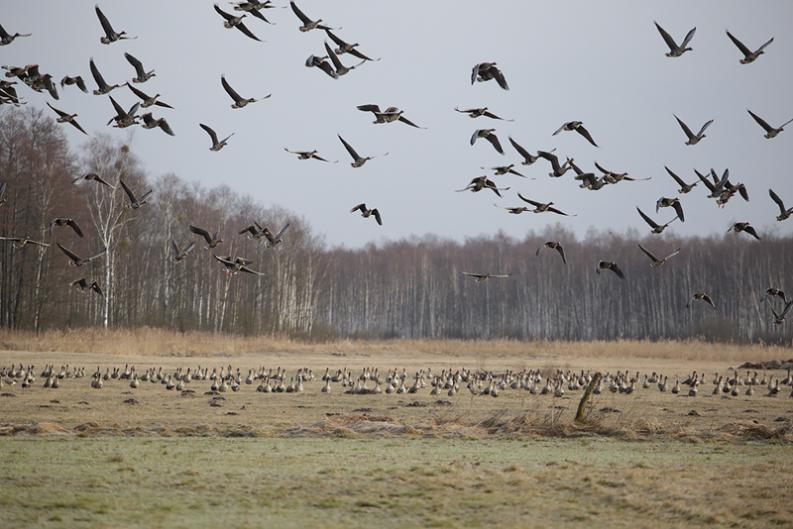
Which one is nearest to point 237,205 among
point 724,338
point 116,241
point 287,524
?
point 116,241

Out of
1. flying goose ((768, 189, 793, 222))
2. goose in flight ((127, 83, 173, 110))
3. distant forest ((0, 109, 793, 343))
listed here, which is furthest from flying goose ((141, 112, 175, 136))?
distant forest ((0, 109, 793, 343))

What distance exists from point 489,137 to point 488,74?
1858mm

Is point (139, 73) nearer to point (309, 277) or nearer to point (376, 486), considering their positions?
point (376, 486)

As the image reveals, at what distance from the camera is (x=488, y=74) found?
68.3ft

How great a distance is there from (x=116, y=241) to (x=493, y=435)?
50366mm

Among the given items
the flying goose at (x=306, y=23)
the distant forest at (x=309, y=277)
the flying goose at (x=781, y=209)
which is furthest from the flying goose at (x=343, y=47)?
the distant forest at (x=309, y=277)

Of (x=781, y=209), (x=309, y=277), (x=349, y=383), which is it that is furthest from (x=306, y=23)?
(x=309, y=277)

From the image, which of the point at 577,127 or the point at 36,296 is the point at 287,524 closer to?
the point at 577,127

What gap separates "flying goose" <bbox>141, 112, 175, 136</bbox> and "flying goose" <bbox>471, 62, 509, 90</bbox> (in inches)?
282

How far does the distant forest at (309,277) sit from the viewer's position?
6281 centimetres

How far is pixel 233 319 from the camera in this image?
79.9 meters

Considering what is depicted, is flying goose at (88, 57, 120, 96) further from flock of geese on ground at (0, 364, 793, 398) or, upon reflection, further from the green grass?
flock of geese on ground at (0, 364, 793, 398)

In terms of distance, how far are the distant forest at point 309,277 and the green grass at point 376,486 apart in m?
31.2

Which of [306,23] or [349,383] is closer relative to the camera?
[306,23]
